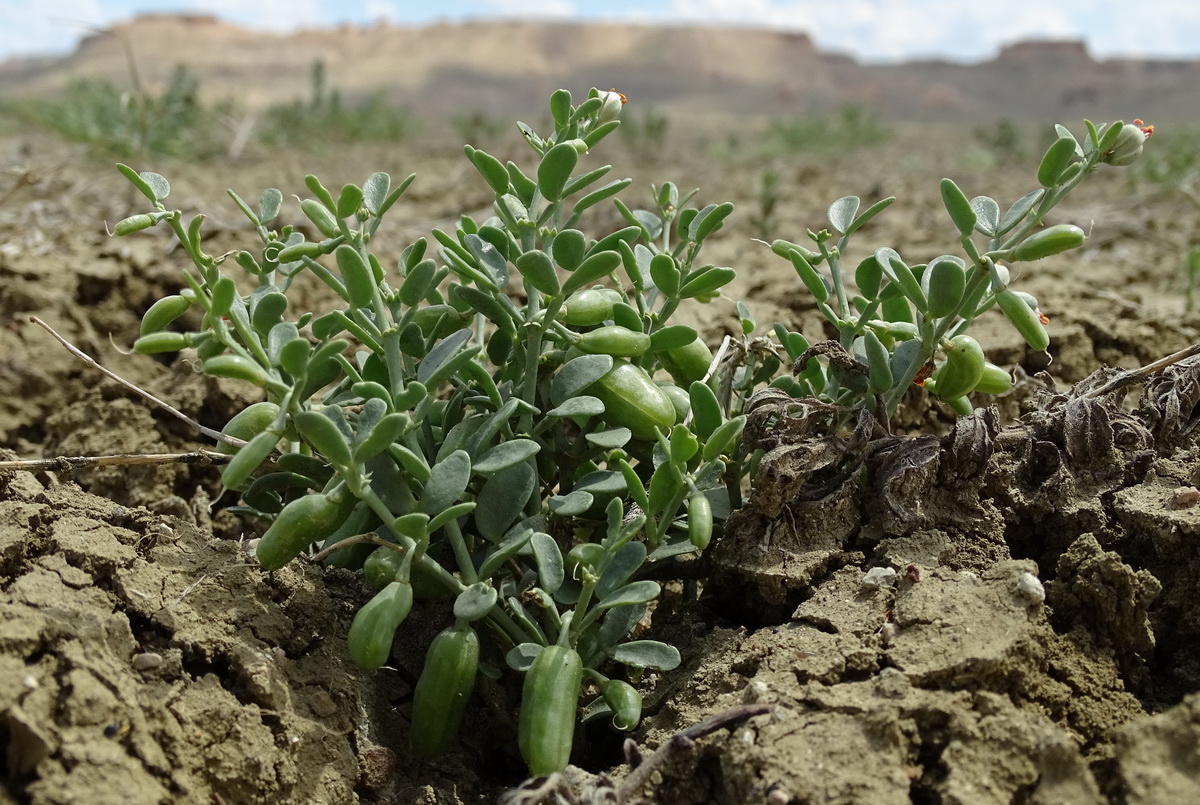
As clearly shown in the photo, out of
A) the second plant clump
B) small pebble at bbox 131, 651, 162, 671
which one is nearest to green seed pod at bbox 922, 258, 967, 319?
the second plant clump

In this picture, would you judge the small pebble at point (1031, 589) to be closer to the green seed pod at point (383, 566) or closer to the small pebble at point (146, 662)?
the green seed pod at point (383, 566)

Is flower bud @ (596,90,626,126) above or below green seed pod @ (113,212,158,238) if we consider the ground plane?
above

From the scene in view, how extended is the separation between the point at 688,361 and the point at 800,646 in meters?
0.61

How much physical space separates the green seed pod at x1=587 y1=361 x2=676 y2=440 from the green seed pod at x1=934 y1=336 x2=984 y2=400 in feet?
1.62

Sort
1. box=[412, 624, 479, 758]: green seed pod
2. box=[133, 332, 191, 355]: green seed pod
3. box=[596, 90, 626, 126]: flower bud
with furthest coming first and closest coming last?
box=[596, 90, 626, 126]: flower bud, box=[412, 624, 479, 758]: green seed pod, box=[133, 332, 191, 355]: green seed pod

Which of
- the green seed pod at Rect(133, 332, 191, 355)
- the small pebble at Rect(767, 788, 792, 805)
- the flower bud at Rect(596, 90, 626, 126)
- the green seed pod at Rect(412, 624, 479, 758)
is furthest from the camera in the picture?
the flower bud at Rect(596, 90, 626, 126)

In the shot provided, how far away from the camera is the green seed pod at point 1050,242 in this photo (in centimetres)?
157

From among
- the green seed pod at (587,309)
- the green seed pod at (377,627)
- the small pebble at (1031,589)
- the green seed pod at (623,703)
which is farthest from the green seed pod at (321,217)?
the small pebble at (1031,589)

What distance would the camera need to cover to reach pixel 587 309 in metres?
1.77

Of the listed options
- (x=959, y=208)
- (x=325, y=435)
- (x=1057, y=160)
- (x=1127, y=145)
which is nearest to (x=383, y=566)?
(x=325, y=435)

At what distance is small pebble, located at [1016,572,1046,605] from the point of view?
157cm

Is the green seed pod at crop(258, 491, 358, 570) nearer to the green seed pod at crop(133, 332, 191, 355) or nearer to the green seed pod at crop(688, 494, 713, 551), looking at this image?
the green seed pod at crop(133, 332, 191, 355)

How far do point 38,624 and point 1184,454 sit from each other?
1.89 m

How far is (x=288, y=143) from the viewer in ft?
32.9
